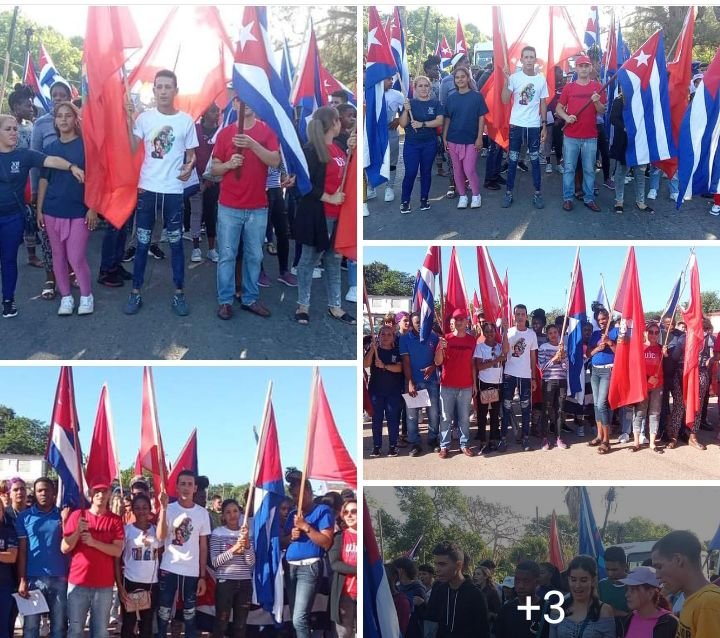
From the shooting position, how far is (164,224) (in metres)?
4.53

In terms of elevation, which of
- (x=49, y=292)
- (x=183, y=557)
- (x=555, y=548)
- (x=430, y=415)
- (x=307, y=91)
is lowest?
(x=555, y=548)

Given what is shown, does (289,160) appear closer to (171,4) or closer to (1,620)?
(171,4)

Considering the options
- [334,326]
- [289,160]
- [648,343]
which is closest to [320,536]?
[334,326]

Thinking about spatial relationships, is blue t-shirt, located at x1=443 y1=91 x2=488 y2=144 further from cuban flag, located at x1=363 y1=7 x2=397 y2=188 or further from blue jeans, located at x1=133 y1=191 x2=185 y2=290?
blue jeans, located at x1=133 y1=191 x2=185 y2=290

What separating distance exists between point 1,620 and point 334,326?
8.46ft

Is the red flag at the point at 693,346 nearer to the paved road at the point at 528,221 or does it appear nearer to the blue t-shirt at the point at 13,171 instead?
the paved road at the point at 528,221

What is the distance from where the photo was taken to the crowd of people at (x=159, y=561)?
4.09 m

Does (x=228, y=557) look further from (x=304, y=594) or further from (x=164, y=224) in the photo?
(x=164, y=224)

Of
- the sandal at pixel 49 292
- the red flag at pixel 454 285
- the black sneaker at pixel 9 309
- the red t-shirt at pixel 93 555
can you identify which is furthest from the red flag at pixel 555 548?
the black sneaker at pixel 9 309

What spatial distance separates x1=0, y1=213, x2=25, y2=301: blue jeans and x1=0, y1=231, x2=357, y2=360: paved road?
0.67ft

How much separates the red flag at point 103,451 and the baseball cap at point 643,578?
3.10 metres

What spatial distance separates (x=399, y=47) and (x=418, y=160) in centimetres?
87

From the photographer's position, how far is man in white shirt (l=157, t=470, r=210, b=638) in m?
4.21

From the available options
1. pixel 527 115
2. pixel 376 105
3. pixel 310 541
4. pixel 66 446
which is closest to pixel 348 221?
pixel 376 105
